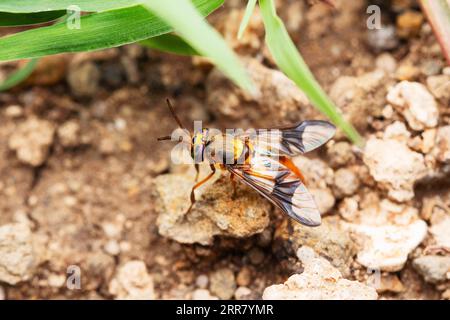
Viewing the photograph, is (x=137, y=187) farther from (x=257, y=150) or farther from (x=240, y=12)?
(x=240, y=12)

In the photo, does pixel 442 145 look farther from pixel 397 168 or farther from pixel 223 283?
pixel 223 283

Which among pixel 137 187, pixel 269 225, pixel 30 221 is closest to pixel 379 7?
pixel 269 225

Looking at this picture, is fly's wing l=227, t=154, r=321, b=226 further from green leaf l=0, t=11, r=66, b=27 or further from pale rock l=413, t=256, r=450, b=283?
green leaf l=0, t=11, r=66, b=27

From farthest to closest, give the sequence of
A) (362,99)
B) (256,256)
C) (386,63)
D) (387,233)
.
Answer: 1. (386,63)
2. (362,99)
3. (256,256)
4. (387,233)

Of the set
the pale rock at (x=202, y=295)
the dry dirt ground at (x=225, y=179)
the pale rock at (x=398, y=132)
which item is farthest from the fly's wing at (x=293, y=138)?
the pale rock at (x=202, y=295)

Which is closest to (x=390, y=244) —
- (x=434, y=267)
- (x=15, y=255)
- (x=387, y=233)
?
(x=387, y=233)

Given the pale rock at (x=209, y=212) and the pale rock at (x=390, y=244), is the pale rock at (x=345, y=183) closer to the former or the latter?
the pale rock at (x=390, y=244)
